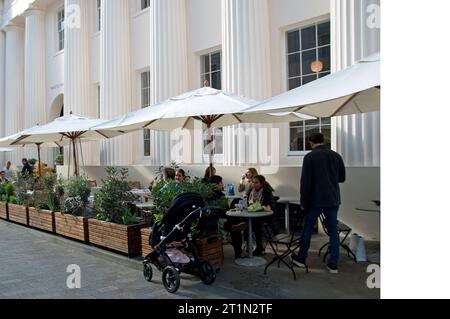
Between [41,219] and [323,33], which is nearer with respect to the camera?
[323,33]

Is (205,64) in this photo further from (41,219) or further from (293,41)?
(41,219)

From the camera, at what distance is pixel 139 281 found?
Answer: 551 cm

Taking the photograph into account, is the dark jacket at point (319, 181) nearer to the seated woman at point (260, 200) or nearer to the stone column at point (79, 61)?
the seated woman at point (260, 200)

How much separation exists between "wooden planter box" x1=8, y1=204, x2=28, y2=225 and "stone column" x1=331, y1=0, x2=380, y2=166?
23.6ft

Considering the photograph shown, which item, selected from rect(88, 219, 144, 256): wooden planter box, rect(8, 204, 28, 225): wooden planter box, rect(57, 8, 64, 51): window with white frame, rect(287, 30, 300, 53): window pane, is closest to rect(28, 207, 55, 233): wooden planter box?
rect(8, 204, 28, 225): wooden planter box

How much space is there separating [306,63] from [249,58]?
1.25 meters

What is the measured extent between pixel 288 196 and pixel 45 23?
1676 centimetres

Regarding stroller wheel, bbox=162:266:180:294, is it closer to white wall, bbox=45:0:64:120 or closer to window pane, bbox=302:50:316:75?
window pane, bbox=302:50:316:75

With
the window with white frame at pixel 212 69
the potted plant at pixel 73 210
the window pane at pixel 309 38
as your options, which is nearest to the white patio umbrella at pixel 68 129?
the potted plant at pixel 73 210

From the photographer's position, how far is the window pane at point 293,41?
9.47 metres

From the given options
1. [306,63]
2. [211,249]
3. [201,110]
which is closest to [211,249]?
[211,249]
